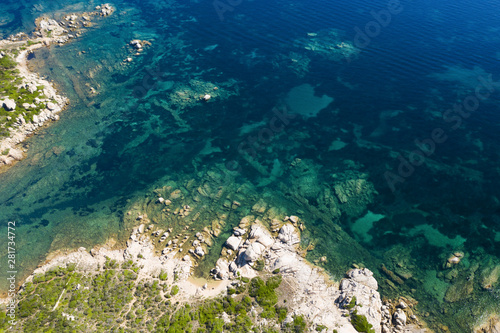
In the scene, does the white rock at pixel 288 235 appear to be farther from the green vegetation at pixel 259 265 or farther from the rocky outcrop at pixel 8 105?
the rocky outcrop at pixel 8 105

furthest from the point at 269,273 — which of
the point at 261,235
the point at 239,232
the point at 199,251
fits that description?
the point at 199,251

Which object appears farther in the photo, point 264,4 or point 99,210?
point 264,4

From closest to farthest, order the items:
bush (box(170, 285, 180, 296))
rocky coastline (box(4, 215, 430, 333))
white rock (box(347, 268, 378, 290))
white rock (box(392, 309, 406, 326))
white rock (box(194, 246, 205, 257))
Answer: rocky coastline (box(4, 215, 430, 333))
white rock (box(392, 309, 406, 326))
bush (box(170, 285, 180, 296))
white rock (box(347, 268, 378, 290))
white rock (box(194, 246, 205, 257))

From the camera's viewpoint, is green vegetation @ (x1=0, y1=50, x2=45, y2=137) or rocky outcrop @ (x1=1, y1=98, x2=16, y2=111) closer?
green vegetation @ (x1=0, y1=50, x2=45, y2=137)

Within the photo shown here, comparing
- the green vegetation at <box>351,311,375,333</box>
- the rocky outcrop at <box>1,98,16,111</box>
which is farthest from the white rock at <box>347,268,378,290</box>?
the rocky outcrop at <box>1,98,16,111</box>

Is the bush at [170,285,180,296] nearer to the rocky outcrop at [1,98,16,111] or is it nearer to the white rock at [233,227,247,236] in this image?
the white rock at [233,227,247,236]

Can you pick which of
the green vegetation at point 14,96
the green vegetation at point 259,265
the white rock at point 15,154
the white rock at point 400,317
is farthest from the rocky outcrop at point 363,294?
the green vegetation at point 14,96

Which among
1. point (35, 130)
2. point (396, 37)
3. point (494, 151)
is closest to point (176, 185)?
point (35, 130)

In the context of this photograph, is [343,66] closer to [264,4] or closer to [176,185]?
[264,4]
